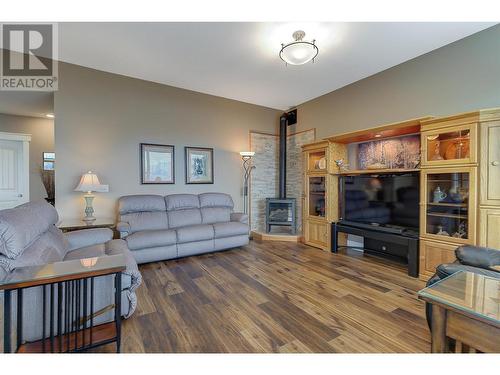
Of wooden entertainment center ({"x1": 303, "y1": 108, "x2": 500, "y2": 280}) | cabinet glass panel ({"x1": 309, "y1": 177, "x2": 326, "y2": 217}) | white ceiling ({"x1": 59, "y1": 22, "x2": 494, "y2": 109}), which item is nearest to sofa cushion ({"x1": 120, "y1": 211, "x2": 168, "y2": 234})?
white ceiling ({"x1": 59, "y1": 22, "x2": 494, "y2": 109})

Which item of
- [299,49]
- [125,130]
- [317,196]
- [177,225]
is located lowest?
[177,225]

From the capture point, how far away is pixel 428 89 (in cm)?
292

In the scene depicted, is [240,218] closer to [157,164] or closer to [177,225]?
[177,225]

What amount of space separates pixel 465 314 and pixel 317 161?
3.40m

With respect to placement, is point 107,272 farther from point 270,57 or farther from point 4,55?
point 4,55

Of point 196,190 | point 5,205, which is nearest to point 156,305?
point 196,190

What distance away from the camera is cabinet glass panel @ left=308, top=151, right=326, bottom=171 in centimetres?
402

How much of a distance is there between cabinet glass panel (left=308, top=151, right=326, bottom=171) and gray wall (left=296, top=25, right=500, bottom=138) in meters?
0.47

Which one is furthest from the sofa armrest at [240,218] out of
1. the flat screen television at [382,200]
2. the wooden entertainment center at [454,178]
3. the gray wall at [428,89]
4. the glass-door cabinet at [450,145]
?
the glass-door cabinet at [450,145]

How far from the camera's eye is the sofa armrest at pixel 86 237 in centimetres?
244

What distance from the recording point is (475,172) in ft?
7.59

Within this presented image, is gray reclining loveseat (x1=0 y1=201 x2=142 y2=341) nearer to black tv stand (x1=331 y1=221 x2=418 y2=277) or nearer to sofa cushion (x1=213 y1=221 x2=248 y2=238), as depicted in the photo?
sofa cushion (x1=213 y1=221 x2=248 y2=238)

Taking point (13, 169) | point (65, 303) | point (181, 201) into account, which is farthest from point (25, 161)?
point (65, 303)

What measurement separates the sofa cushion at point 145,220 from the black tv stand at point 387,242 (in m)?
2.85
